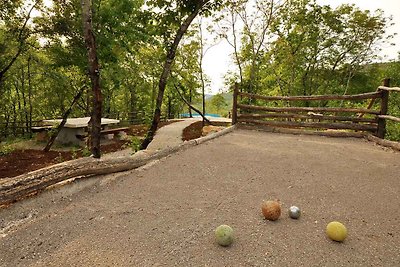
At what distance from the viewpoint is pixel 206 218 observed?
7.22ft

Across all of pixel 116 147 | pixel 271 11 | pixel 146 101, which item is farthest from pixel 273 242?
pixel 146 101

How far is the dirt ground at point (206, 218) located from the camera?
173 centimetres

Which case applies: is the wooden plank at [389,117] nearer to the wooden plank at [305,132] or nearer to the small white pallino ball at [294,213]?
the wooden plank at [305,132]

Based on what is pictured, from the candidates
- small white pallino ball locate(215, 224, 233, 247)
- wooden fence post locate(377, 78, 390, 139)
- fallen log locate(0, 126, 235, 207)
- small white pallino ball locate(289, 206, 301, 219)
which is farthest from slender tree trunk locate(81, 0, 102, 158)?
wooden fence post locate(377, 78, 390, 139)

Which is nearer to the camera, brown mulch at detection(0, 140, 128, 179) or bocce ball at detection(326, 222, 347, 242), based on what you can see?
bocce ball at detection(326, 222, 347, 242)

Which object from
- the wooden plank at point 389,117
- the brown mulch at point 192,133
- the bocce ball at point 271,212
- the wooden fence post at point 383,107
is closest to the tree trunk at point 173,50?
the bocce ball at point 271,212

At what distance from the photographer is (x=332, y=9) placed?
15.2 m

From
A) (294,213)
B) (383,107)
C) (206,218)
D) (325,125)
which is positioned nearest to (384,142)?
(383,107)

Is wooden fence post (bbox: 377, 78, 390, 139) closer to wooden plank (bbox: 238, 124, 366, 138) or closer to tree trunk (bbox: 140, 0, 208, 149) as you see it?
wooden plank (bbox: 238, 124, 366, 138)

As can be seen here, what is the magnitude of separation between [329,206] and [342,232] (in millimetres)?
628

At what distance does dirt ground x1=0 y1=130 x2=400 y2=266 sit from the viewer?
173 centimetres

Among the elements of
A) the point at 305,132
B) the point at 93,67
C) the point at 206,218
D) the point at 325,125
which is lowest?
the point at 206,218

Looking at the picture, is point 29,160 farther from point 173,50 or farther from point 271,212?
point 271,212

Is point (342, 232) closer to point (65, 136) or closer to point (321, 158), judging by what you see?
point (321, 158)
